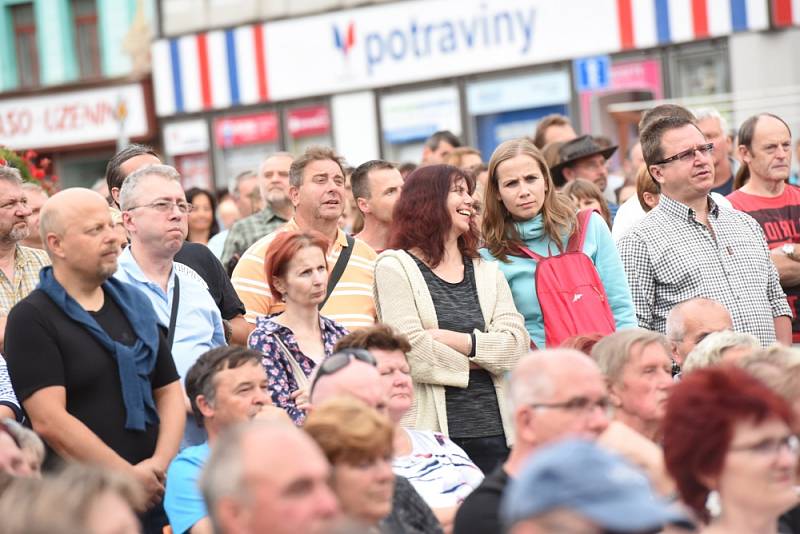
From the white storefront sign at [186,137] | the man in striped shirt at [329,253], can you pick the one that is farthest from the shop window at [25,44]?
the man in striped shirt at [329,253]

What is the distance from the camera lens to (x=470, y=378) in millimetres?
7176

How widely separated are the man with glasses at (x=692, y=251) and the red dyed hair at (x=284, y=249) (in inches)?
69.5

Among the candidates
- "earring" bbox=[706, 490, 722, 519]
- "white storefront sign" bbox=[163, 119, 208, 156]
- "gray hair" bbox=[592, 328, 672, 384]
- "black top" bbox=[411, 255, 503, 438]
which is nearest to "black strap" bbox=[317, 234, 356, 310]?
"black top" bbox=[411, 255, 503, 438]

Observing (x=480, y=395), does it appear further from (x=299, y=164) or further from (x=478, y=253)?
(x=299, y=164)

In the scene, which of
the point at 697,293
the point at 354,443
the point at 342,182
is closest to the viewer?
the point at 354,443

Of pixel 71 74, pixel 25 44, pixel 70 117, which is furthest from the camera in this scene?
pixel 25 44

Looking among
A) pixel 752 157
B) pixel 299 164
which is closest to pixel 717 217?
pixel 752 157

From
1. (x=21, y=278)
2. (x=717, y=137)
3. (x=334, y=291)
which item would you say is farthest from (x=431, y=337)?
(x=717, y=137)

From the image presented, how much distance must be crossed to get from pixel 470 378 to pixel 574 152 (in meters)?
3.86

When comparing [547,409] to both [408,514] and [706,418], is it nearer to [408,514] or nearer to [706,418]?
[706,418]

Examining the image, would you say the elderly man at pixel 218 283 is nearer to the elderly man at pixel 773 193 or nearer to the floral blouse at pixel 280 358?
the floral blouse at pixel 280 358

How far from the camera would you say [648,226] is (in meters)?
7.95

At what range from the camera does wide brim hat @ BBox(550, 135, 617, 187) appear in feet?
34.9

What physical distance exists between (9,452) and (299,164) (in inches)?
147
